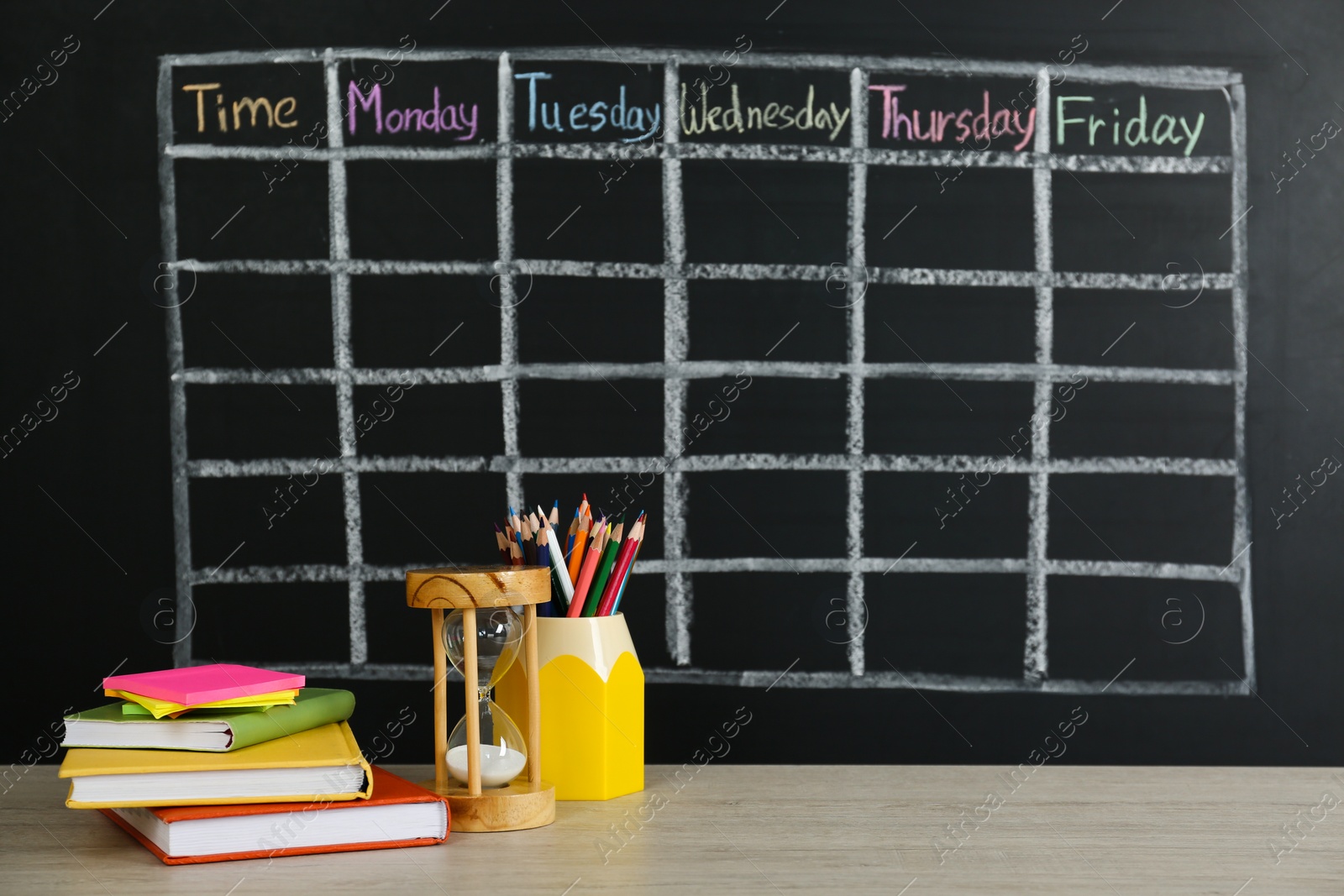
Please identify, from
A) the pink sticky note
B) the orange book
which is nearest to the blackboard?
the pink sticky note

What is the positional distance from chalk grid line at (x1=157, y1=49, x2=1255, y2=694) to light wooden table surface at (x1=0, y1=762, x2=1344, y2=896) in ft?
0.90

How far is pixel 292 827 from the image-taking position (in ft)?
3.27

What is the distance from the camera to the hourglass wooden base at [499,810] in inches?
41.8

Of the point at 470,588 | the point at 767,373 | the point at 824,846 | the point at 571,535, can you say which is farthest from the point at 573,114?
the point at 824,846

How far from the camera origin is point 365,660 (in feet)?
4.91

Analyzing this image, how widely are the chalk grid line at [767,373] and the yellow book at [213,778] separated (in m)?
0.50

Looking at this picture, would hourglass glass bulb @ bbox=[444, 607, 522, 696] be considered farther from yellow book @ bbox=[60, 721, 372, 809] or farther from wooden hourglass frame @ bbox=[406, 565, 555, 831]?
yellow book @ bbox=[60, 721, 372, 809]

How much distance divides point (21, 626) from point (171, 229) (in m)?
0.57

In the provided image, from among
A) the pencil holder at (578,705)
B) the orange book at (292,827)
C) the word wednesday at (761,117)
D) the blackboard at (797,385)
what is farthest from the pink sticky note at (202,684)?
the word wednesday at (761,117)

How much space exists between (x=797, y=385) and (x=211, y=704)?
2.69 feet

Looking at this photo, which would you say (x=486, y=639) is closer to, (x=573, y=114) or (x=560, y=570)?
(x=560, y=570)

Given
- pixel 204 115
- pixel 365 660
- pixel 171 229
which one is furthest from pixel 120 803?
pixel 204 115

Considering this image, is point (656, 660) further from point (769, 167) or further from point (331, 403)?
point (769, 167)

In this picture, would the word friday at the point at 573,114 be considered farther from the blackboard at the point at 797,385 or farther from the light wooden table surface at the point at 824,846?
the light wooden table surface at the point at 824,846
